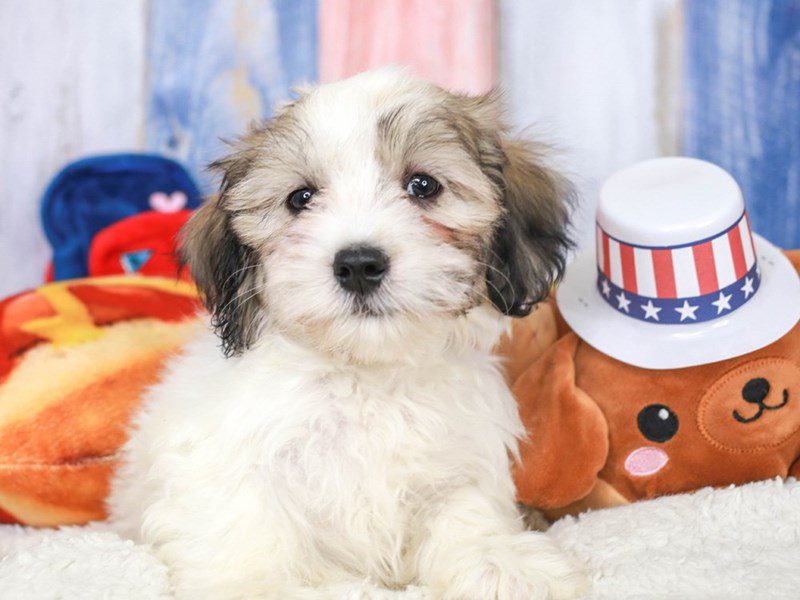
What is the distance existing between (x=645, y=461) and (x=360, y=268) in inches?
35.4

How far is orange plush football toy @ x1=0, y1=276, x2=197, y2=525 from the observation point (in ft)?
8.07

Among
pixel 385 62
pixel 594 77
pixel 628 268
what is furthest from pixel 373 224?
pixel 594 77

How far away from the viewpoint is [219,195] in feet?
7.19

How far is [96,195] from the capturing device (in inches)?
137

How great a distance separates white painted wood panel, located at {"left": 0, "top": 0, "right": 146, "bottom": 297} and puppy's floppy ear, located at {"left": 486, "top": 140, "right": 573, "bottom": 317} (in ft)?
6.05

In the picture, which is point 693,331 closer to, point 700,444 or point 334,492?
point 700,444

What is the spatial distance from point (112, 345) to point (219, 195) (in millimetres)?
787

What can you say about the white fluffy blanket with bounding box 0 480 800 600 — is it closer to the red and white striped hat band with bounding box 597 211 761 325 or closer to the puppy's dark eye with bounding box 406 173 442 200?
the red and white striped hat band with bounding box 597 211 761 325

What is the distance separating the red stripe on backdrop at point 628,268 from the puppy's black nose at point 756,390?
12.6 inches

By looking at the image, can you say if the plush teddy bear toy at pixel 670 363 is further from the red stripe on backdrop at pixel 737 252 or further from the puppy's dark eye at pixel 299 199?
the puppy's dark eye at pixel 299 199

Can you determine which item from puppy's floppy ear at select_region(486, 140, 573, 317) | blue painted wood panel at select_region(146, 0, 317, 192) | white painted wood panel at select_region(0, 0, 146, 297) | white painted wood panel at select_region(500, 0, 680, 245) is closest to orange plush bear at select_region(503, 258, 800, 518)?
puppy's floppy ear at select_region(486, 140, 573, 317)

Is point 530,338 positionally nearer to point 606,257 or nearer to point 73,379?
point 606,257

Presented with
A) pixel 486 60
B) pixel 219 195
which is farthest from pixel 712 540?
pixel 486 60

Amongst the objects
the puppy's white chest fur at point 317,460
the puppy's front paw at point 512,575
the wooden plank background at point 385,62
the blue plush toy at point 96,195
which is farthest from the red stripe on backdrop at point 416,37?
the puppy's front paw at point 512,575
